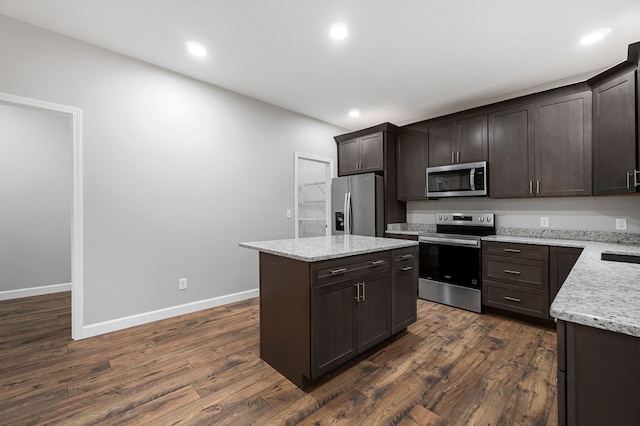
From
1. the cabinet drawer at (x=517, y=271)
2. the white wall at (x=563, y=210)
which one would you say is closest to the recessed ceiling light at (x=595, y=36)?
the white wall at (x=563, y=210)

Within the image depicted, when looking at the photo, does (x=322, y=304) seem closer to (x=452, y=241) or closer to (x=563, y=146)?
(x=452, y=241)

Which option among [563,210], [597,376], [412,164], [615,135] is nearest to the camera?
[597,376]

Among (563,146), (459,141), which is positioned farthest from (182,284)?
(563,146)

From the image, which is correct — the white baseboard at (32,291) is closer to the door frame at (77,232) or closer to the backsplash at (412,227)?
the door frame at (77,232)

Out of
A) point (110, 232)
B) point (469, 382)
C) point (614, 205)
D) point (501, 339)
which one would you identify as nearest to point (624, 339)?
point (469, 382)

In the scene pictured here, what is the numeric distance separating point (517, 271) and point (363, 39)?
2837mm

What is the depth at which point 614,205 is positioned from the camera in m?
2.94

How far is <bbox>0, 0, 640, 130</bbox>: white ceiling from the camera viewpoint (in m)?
2.13

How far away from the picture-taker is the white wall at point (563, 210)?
9.45 ft

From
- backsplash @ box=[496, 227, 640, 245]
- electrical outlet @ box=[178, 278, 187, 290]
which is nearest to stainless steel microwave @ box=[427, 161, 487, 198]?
backsplash @ box=[496, 227, 640, 245]

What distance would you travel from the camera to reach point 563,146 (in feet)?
9.78

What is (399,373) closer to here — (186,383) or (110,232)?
(186,383)

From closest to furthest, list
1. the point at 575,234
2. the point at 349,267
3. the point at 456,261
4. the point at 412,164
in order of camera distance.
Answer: the point at 349,267
the point at 575,234
the point at 456,261
the point at 412,164

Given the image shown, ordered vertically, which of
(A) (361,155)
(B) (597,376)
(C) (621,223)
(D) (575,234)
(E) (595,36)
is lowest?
(B) (597,376)
